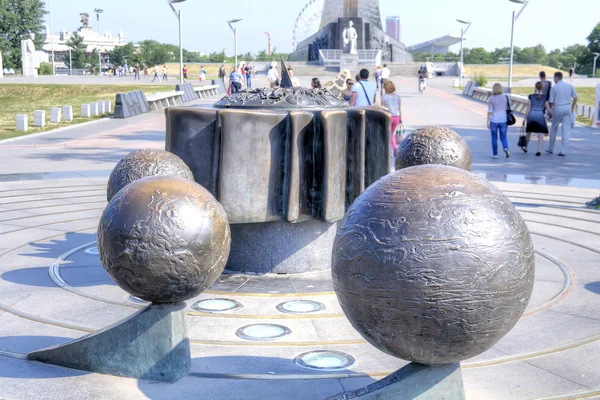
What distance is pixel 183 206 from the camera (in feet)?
15.2

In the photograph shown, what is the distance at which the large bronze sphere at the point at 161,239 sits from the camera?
4555mm

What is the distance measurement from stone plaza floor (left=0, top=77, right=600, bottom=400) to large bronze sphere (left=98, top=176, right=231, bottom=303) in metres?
0.70

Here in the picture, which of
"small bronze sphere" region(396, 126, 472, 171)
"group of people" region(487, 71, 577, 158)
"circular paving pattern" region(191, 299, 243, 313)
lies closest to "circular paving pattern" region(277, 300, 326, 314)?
"circular paving pattern" region(191, 299, 243, 313)

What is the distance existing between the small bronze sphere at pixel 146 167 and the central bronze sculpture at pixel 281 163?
46 centimetres

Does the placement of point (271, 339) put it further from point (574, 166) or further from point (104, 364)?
point (574, 166)

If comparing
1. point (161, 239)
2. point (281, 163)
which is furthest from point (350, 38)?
point (161, 239)

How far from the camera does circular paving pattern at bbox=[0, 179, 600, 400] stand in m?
4.86

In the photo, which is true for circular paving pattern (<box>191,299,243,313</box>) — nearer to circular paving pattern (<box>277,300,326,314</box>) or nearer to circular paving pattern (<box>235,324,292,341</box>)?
circular paving pattern (<box>277,300,326,314</box>)

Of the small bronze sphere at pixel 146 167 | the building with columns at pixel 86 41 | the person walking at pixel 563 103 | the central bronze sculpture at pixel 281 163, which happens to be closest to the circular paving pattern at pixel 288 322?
the central bronze sculpture at pixel 281 163

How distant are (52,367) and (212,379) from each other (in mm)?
1170

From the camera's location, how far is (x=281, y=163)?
23.9ft

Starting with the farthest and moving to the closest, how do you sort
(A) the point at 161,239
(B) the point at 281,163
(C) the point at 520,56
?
(C) the point at 520,56, (B) the point at 281,163, (A) the point at 161,239

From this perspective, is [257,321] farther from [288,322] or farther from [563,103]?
[563,103]

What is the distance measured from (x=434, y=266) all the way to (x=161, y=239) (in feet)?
6.03
